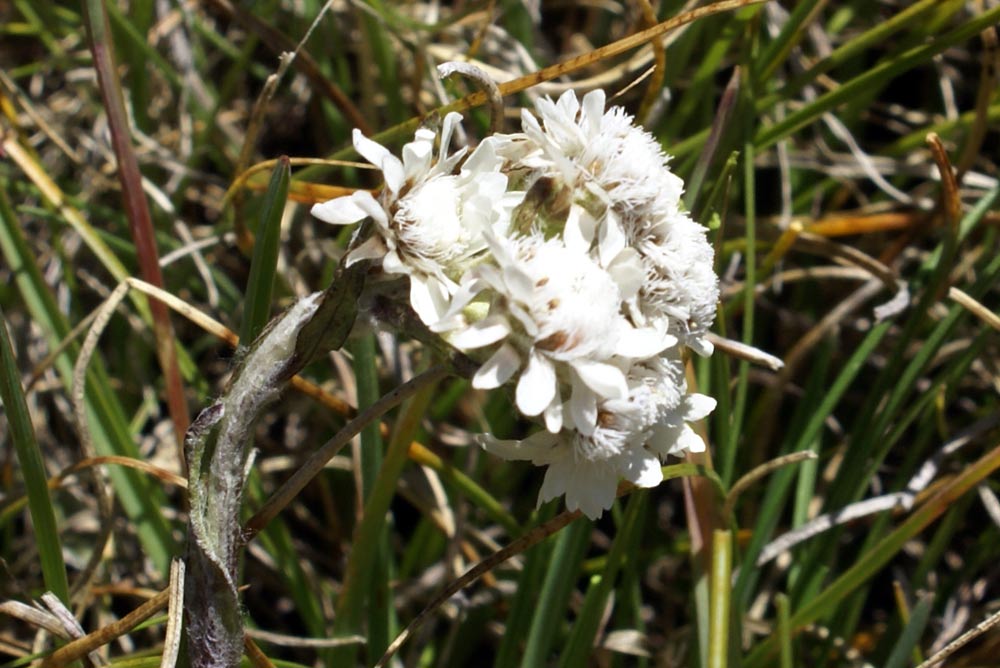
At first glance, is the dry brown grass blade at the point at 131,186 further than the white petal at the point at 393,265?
Yes

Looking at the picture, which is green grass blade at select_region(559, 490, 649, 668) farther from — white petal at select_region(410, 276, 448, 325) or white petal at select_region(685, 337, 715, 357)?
white petal at select_region(410, 276, 448, 325)

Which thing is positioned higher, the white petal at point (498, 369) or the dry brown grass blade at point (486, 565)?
the white petal at point (498, 369)

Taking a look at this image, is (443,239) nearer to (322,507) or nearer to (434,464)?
(434,464)

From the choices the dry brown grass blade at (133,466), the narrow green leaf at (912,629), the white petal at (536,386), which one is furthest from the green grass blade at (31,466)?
the narrow green leaf at (912,629)

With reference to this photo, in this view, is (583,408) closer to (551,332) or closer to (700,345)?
(551,332)

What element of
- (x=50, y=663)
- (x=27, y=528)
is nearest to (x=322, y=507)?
(x=27, y=528)

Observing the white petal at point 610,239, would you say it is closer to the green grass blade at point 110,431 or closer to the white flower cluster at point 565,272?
the white flower cluster at point 565,272
